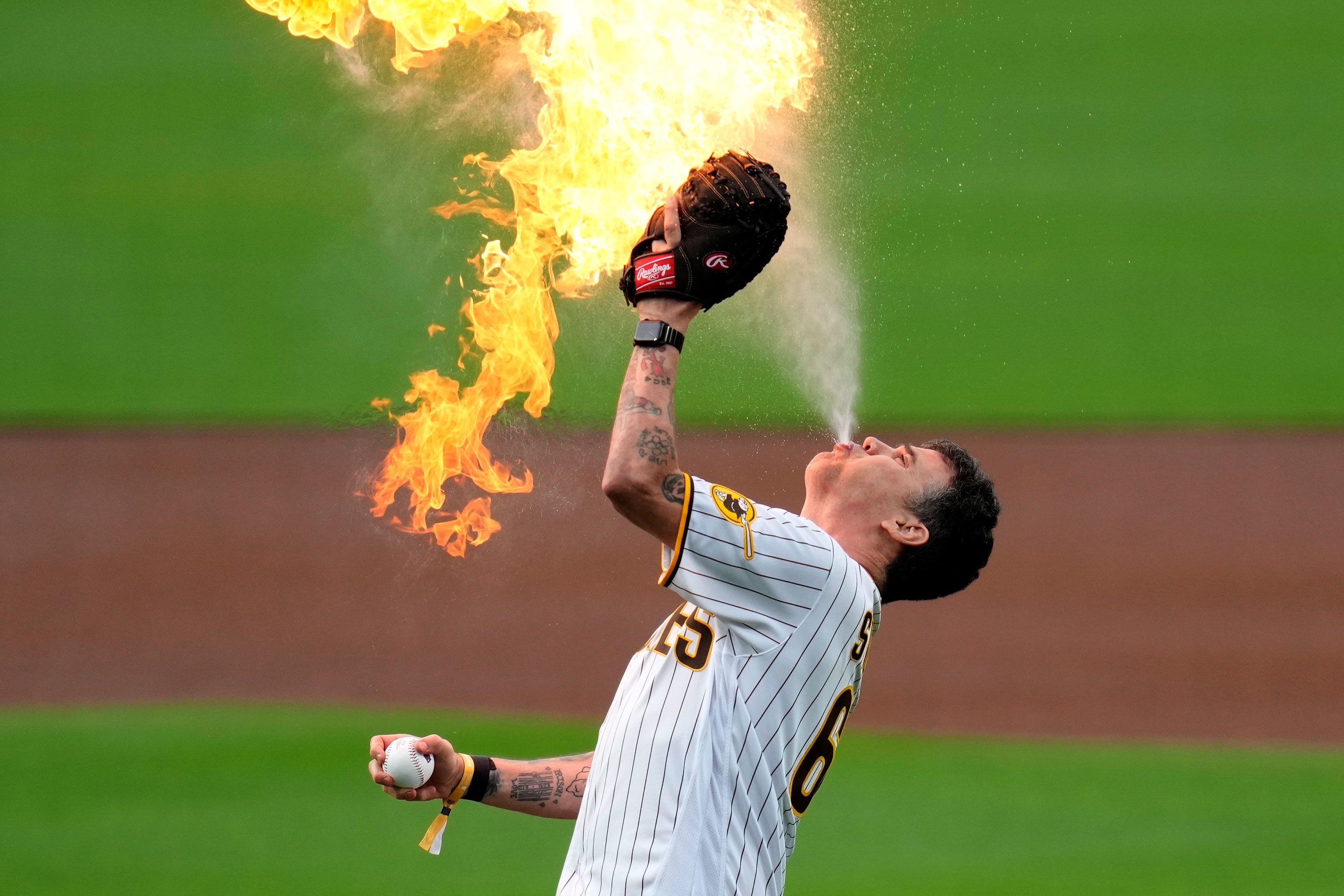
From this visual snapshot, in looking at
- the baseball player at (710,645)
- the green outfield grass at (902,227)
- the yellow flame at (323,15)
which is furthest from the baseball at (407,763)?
the green outfield grass at (902,227)

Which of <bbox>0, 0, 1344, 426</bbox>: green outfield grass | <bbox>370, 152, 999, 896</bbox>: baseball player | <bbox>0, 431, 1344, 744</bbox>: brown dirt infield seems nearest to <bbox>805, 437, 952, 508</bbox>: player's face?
<bbox>370, 152, 999, 896</bbox>: baseball player

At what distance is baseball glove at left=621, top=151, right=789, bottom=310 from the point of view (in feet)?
6.97

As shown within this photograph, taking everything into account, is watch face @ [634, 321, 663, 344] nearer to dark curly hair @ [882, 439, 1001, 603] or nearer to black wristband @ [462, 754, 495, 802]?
dark curly hair @ [882, 439, 1001, 603]

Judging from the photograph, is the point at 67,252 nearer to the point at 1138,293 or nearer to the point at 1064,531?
the point at 1064,531

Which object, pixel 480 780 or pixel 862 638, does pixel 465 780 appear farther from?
pixel 862 638

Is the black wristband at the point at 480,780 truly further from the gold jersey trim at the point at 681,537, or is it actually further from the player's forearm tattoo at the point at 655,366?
the player's forearm tattoo at the point at 655,366

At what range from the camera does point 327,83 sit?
8.84 meters

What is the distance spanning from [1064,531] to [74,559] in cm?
546

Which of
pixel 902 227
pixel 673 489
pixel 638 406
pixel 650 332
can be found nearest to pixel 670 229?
pixel 650 332

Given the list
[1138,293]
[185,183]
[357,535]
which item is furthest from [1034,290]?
[185,183]

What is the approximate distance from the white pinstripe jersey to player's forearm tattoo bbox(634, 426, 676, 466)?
56mm

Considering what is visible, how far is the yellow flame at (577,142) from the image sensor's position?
110 inches

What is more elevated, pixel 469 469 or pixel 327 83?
pixel 327 83

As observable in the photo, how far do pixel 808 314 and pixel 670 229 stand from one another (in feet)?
4.34
